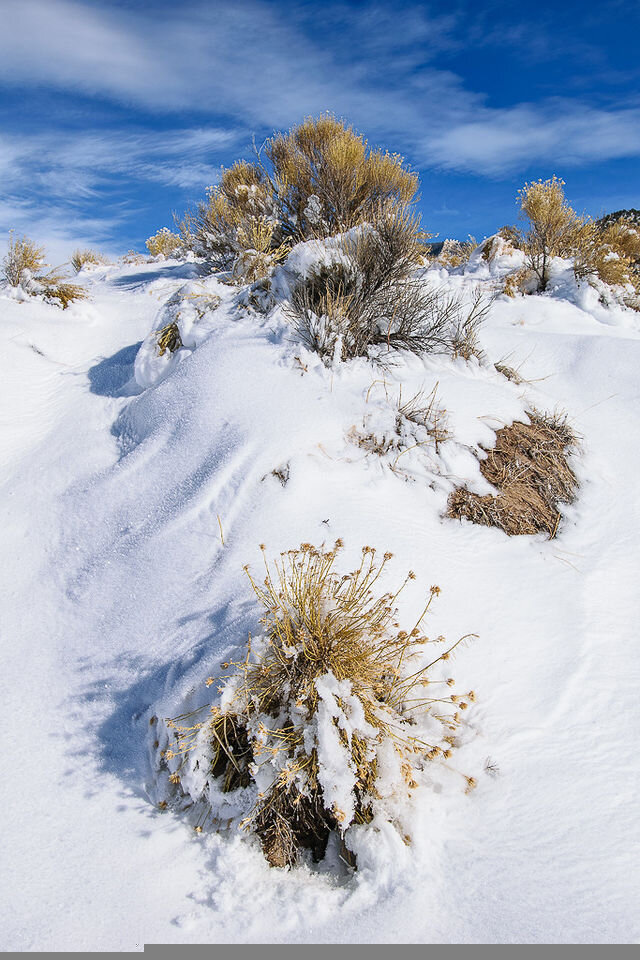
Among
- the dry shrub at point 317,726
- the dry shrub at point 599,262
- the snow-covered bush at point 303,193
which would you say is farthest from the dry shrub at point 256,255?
the dry shrub at point 599,262

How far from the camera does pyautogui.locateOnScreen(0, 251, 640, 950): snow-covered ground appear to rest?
1.47 meters

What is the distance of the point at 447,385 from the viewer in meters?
3.75

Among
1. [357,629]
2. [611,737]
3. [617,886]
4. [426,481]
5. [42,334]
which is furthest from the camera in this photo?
[42,334]

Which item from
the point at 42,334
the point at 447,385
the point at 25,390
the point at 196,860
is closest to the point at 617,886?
the point at 196,860

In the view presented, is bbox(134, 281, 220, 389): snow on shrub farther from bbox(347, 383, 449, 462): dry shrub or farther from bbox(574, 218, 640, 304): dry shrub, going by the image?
bbox(574, 218, 640, 304): dry shrub

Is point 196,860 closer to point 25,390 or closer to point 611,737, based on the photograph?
point 611,737

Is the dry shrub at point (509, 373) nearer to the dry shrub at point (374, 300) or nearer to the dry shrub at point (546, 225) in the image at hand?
the dry shrub at point (374, 300)

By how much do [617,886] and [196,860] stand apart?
1.24 metres

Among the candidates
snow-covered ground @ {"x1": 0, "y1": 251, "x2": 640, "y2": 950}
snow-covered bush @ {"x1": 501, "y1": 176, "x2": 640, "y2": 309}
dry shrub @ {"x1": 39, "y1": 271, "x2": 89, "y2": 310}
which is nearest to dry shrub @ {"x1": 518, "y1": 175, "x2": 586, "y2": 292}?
snow-covered bush @ {"x1": 501, "y1": 176, "x2": 640, "y2": 309}

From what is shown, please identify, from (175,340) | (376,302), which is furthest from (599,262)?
(175,340)

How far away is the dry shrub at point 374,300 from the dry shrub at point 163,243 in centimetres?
847

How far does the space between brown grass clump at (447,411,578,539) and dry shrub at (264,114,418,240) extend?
366 cm

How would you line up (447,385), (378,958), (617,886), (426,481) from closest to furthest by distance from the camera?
1. (378,958)
2. (617,886)
3. (426,481)
4. (447,385)

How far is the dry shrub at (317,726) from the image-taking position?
1623 mm
